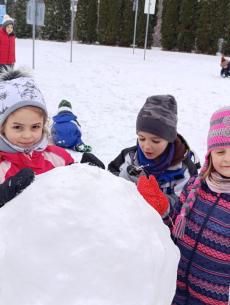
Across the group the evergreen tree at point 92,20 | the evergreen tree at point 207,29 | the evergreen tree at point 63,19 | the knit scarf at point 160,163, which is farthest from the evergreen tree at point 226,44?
the knit scarf at point 160,163

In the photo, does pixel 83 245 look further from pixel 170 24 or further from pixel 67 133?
pixel 170 24

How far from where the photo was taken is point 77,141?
4.71 meters

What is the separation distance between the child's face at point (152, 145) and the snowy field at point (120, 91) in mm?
2133

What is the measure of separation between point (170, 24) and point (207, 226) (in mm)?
18853

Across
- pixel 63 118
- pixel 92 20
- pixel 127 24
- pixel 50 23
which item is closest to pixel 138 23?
pixel 127 24

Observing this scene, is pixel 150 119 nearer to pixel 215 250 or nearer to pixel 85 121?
pixel 215 250

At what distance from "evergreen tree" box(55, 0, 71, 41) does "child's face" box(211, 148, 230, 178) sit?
22.8 m

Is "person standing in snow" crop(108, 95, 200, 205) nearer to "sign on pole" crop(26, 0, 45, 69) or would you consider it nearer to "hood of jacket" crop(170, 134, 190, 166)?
"hood of jacket" crop(170, 134, 190, 166)

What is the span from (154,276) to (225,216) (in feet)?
3.08

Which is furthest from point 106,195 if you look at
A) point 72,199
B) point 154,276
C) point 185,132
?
point 185,132

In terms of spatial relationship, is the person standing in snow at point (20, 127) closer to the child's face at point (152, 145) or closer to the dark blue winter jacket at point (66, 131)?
the child's face at point (152, 145)

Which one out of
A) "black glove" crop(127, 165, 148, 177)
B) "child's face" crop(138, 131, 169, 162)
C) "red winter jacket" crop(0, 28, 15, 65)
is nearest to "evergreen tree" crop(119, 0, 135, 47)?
"red winter jacket" crop(0, 28, 15, 65)

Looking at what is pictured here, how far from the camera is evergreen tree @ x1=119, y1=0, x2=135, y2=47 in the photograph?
18797 mm

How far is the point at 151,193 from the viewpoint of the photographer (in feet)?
4.81
